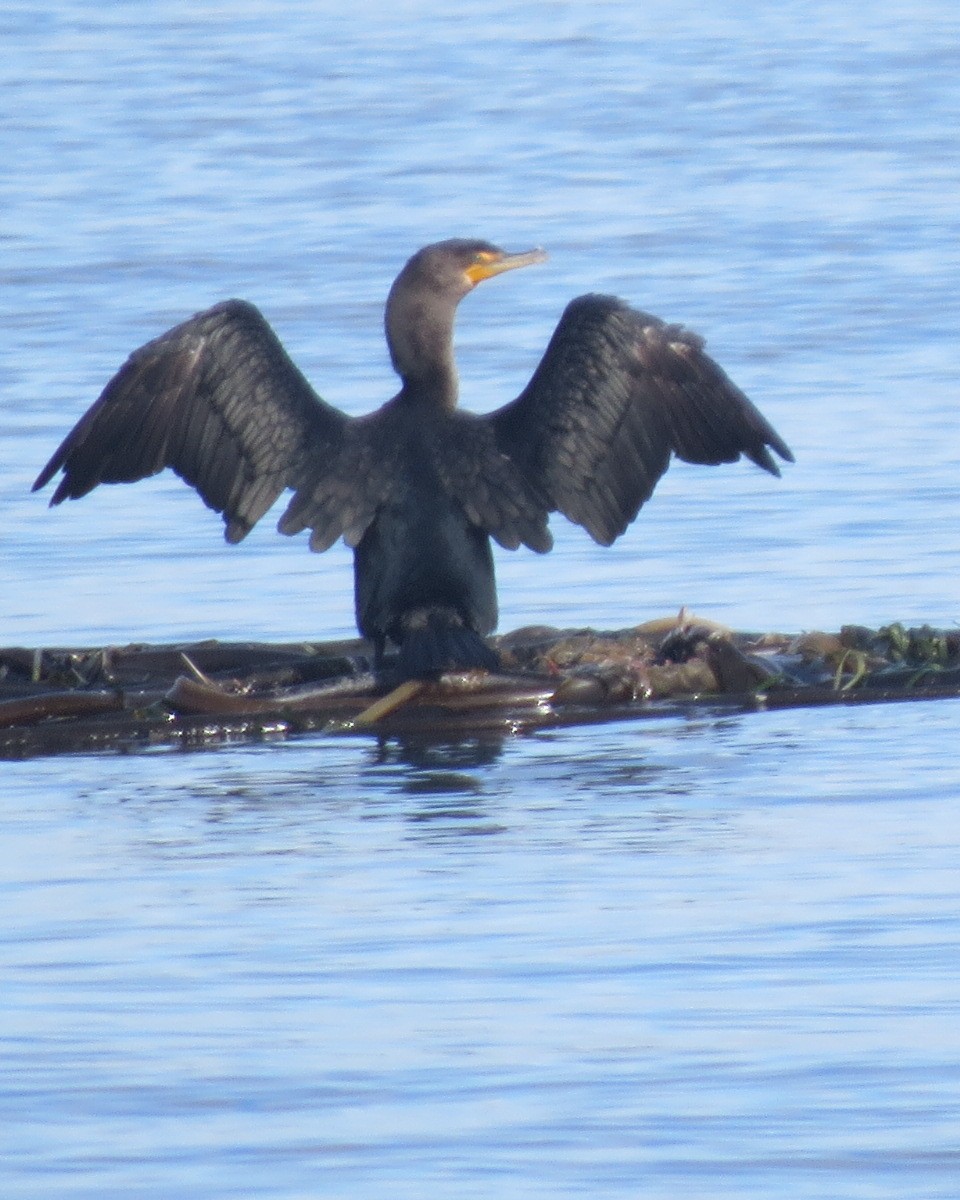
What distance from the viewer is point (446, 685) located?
31.7ft

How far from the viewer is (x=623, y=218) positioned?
2608 cm

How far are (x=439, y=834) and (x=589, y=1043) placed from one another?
5.76 ft

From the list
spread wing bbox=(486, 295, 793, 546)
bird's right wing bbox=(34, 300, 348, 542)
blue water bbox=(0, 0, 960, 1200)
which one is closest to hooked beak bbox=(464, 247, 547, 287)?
spread wing bbox=(486, 295, 793, 546)

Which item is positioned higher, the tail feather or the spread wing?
the spread wing

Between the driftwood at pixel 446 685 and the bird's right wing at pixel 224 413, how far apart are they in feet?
1.70

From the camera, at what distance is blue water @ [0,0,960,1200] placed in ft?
20.3

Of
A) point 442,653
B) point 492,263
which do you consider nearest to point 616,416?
point 492,263

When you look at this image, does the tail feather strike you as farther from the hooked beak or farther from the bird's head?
the hooked beak

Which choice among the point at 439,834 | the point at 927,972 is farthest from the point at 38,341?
the point at 927,972

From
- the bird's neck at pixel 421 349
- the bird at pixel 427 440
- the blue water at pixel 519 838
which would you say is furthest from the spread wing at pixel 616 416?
the blue water at pixel 519 838

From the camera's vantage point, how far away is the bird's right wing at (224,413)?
998 cm

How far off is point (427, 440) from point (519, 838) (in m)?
1.98

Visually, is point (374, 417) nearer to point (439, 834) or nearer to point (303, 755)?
point (303, 755)

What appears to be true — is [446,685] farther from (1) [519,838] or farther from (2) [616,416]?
(1) [519,838]
